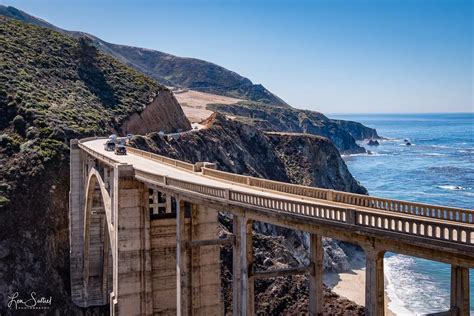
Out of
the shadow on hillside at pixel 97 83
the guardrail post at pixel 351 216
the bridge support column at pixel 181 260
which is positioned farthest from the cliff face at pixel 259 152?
the guardrail post at pixel 351 216

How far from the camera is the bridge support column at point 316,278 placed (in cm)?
1549

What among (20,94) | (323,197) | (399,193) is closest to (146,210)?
(323,197)

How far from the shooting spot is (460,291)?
39.6ft

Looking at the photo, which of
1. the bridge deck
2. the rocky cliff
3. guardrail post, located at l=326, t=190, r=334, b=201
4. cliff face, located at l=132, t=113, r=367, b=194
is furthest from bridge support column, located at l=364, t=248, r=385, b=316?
cliff face, located at l=132, t=113, r=367, b=194

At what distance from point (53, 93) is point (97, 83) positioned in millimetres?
11251

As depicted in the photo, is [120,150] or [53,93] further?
[53,93]

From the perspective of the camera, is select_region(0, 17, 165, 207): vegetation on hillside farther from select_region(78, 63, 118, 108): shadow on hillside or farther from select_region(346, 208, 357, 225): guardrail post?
select_region(346, 208, 357, 225): guardrail post

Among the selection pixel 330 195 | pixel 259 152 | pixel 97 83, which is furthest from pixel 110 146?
pixel 259 152

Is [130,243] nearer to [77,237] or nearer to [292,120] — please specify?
[77,237]

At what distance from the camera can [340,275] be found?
60.1 m

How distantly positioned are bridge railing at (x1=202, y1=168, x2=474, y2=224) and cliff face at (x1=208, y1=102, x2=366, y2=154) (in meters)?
108

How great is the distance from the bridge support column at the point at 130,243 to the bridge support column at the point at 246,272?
10657mm

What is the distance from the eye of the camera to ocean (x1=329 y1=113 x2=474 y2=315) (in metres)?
51.0

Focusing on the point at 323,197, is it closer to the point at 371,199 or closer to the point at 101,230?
the point at 371,199
